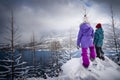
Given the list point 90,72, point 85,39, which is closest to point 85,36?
point 85,39

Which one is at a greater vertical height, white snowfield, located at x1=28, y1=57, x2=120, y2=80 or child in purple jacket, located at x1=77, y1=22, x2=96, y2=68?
child in purple jacket, located at x1=77, y1=22, x2=96, y2=68

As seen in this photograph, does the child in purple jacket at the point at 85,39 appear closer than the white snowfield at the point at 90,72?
No

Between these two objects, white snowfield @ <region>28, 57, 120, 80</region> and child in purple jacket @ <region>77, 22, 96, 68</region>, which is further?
child in purple jacket @ <region>77, 22, 96, 68</region>

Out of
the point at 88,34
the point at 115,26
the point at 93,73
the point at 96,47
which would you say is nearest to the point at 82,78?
the point at 93,73

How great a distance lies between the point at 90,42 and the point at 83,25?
0.67 m

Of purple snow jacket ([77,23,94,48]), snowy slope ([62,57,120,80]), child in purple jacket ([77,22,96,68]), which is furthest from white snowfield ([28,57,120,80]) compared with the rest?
purple snow jacket ([77,23,94,48])

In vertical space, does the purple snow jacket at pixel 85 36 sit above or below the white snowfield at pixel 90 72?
above

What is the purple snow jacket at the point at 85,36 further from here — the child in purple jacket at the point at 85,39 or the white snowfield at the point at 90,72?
the white snowfield at the point at 90,72

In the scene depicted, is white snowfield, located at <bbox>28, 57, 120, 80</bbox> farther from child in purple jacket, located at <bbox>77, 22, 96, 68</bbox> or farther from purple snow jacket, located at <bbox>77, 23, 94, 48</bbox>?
purple snow jacket, located at <bbox>77, 23, 94, 48</bbox>

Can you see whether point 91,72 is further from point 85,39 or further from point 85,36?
point 85,36

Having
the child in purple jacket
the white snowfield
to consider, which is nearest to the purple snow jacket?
the child in purple jacket

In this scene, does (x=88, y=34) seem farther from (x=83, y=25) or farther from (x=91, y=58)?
(x=91, y=58)

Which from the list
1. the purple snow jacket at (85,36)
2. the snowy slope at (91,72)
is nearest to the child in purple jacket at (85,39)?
the purple snow jacket at (85,36)

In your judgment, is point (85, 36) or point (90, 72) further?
point (85, 36)
